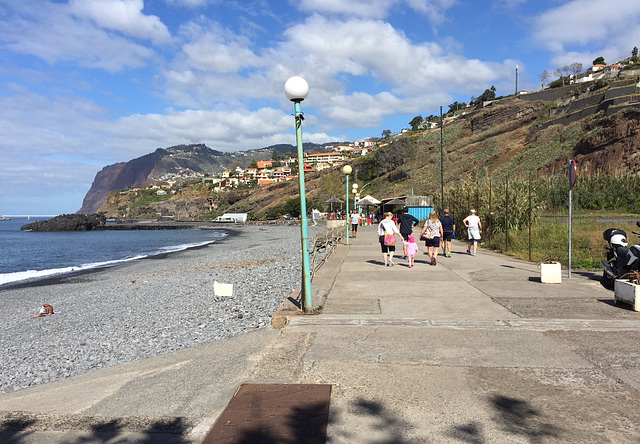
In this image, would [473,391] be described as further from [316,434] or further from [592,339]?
[592,339]

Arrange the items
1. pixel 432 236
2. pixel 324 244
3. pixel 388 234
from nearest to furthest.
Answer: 1. pixel 388 234
2. pixel 432 236
3. pixel 324 244

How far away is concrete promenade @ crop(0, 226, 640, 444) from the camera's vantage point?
124 inches

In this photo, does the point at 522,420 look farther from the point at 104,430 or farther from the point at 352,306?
the point at 352,306

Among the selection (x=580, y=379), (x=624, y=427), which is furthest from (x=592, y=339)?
(x=624, y=427)

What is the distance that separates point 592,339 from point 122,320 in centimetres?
833

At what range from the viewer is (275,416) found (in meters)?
3.32

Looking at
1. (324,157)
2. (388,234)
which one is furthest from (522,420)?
(324,157)

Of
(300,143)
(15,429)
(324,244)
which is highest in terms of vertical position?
(300,143)

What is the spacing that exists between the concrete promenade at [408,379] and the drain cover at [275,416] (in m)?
0.11

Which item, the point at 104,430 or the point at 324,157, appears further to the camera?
the point at 324,157

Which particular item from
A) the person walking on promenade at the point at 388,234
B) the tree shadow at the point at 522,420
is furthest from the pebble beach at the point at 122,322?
the tree shadow at the point at 522,420

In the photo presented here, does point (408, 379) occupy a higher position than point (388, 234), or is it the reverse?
point (388, 234)

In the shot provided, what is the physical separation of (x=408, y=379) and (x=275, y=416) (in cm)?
129

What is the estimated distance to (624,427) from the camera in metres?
3.00
